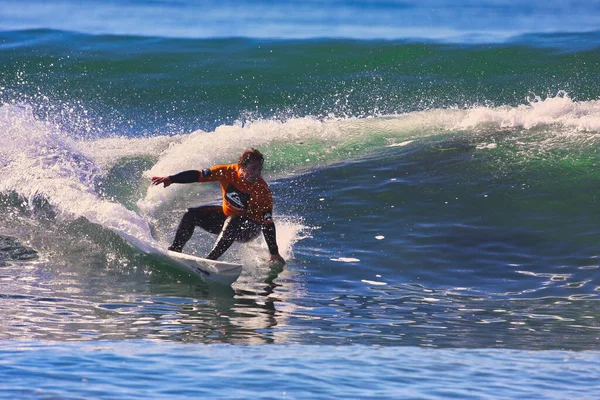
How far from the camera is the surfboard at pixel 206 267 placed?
32.7 ft

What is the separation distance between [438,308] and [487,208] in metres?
4.07

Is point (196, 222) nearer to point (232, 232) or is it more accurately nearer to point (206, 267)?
point (232, 232)

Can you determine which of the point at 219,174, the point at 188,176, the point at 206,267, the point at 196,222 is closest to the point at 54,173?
the point at 196,222

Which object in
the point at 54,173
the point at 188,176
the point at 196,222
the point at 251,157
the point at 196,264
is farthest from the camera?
the point at 54,173

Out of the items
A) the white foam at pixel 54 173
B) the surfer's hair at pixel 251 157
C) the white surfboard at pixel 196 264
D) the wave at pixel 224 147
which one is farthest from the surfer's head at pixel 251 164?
the wave at pixel 224 147

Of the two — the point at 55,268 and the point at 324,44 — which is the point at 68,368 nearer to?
the point at 55,268

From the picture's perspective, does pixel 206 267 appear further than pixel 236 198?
No

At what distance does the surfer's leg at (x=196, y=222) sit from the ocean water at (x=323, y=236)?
497 millimetres

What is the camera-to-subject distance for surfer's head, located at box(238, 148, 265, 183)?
1041cm

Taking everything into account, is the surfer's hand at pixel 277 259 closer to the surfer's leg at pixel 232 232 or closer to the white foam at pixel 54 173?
the surfer's leg at pixel 232 232

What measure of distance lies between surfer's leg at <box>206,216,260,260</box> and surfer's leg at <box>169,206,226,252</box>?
0.92ft

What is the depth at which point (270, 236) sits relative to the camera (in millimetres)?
10812

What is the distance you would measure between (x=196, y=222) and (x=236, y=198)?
1.92ft

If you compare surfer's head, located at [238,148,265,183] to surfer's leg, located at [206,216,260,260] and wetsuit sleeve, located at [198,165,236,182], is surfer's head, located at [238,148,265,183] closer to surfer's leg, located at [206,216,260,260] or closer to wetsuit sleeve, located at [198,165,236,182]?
wetsuit sleeve, located at [198,165,236,182]
